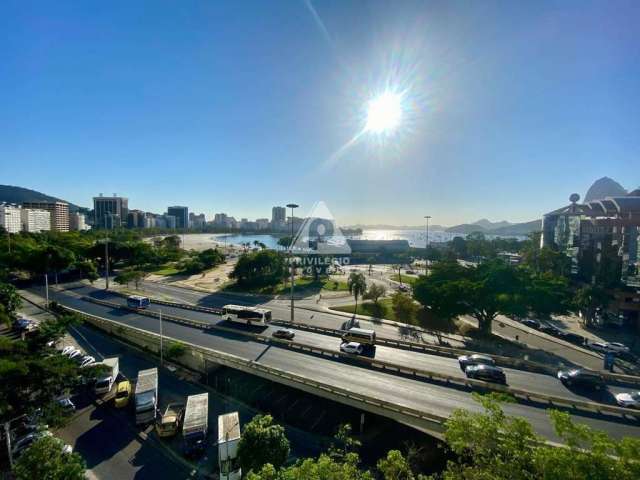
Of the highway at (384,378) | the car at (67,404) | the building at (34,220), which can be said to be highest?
the building at (34,220)

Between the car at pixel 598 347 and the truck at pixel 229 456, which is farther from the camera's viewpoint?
the car at pixel 598 347

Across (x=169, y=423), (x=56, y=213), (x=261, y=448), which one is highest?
(x=56, y=213)

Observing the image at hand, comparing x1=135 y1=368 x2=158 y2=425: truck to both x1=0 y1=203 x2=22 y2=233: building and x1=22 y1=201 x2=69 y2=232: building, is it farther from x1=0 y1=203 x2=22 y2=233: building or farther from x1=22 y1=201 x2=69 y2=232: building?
x1=22 y1=201 x2=69 y2=232: building

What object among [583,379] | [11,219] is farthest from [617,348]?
[11,219]

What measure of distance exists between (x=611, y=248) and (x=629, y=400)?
31.6 metres

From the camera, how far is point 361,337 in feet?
79.8

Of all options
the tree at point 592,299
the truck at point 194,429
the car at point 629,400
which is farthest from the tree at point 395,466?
the tree at point 592,299

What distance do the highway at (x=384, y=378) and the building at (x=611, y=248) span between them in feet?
87.8

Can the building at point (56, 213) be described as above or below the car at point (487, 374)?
above

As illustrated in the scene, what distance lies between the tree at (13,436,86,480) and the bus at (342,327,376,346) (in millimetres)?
17758

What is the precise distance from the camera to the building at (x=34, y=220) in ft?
461

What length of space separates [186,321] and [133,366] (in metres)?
6.12

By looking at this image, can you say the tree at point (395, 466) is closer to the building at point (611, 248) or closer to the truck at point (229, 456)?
the truck at point (229, 456)

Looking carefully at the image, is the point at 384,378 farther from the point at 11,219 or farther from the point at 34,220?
the point at 34,220
